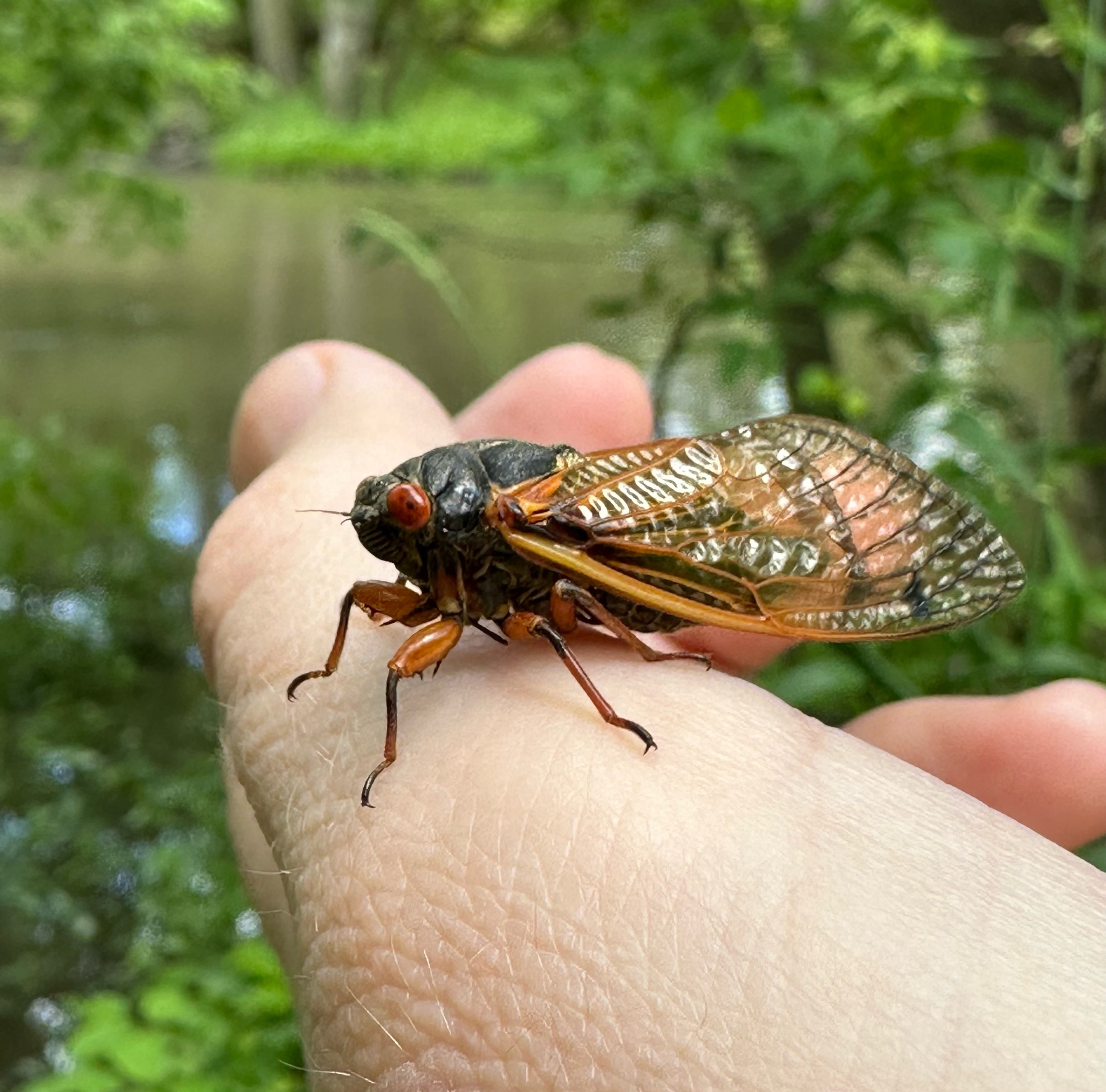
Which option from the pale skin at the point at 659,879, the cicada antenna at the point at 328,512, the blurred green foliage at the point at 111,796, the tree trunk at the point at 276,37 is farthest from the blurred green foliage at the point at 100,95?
the tree trunk at the point at 276,37

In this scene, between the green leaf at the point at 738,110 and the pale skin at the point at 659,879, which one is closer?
the pale skin at the point at 659,879

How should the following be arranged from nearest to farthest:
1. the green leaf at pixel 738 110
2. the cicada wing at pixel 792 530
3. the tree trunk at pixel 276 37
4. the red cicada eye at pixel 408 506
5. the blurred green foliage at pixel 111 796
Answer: the red cicada eye at pixel 408 506
the cicada wing at pixel 792 530
the green leaf at pixel 738 110
the blurred green foliage at pixel 111 796
the tree trunk at pixel 276 37

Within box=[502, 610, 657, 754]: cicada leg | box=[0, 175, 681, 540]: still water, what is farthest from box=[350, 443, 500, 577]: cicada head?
box=[0, 175, 681, 540]: still water

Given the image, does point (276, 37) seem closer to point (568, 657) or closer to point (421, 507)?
point (421, 507)

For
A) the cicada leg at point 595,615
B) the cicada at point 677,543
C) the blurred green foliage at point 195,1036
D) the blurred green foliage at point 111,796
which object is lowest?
the blurred green foliage at point 111,796

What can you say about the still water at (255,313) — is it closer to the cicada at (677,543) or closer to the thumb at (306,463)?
the thumb at (306,463)

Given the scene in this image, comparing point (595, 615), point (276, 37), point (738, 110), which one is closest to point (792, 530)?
point (595, 615)
